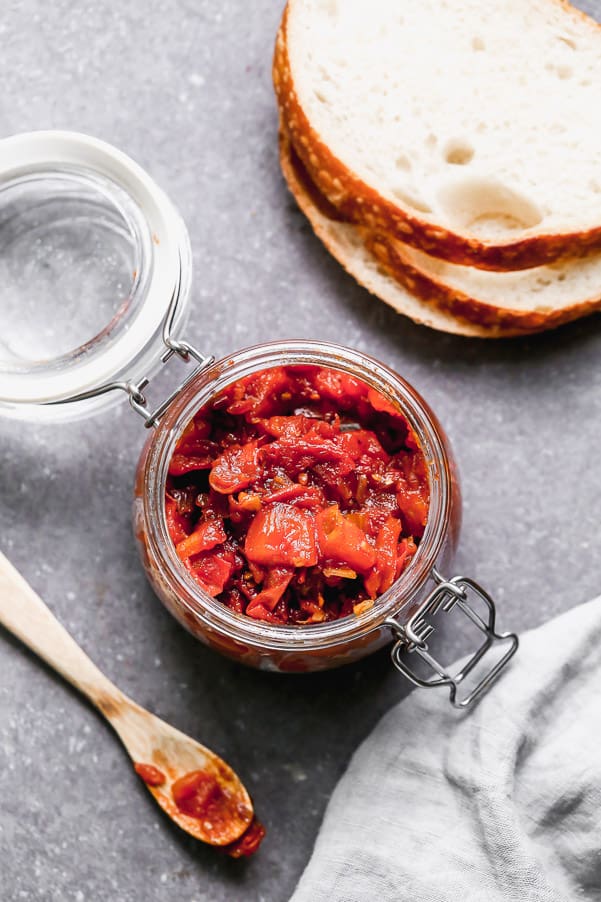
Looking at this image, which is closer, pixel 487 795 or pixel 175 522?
pixel 175 522

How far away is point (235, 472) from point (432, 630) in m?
0.35

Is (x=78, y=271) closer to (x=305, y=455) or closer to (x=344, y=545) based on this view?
(x=305, y=455)

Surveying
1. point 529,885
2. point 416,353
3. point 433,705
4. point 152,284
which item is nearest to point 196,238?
point 152,284

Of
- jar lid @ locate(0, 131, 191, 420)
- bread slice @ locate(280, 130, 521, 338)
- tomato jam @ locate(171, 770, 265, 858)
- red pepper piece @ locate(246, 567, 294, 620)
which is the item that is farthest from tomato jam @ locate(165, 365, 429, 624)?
tomato jam @ locate(171, 770, 265, 858)

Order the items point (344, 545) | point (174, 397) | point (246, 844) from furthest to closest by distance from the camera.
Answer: point (246, 844) < point (174, 397) < point (344, 545)

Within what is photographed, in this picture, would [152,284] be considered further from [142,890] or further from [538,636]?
[142,890]

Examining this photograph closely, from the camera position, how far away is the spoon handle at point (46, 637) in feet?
4.91

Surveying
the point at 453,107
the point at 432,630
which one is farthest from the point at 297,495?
the point at 453,107

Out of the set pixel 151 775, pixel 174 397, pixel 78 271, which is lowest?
pixel 151 775

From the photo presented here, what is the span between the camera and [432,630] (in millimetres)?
1312

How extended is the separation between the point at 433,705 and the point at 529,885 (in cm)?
28

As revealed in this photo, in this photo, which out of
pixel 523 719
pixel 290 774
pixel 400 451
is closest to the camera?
pixel 400 451

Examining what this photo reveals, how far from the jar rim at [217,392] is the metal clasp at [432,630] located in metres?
0.02

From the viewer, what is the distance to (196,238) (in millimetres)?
1617
